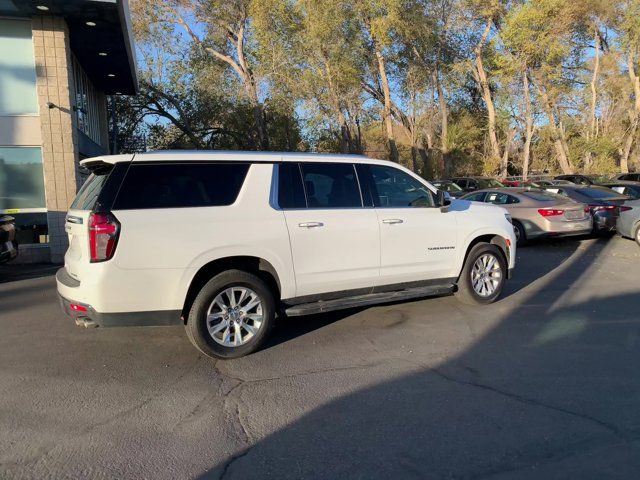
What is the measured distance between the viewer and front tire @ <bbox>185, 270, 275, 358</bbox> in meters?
4.70

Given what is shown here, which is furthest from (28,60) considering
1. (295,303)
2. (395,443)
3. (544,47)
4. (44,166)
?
(544,47)

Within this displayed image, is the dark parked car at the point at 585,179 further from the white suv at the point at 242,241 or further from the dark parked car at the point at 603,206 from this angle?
the white suv at the point at 242,241

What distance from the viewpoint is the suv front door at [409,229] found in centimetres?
570

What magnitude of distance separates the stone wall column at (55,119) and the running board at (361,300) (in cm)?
807

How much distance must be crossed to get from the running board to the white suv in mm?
14

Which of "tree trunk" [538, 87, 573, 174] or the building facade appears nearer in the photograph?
the building facade

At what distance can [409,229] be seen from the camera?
582 cm

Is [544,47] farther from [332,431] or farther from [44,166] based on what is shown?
[332,431]

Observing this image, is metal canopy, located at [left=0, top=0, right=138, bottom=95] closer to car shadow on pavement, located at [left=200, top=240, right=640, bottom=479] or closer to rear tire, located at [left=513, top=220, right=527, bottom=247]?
car shadow on pavement, located at [left=200, top=240, right=640, bottom=479]

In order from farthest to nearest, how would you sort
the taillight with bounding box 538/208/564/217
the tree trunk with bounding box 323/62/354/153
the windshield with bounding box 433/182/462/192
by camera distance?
the tree trunk with bounding box 323/62/354/153
the windshield with bounding box 433/182/462/192
the taillight with bounding box 538/208/564/217

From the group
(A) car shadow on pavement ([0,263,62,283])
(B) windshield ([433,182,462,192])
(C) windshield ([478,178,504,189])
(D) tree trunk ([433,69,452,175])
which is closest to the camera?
(A) car shadow on pavement ([0,263,62,283])

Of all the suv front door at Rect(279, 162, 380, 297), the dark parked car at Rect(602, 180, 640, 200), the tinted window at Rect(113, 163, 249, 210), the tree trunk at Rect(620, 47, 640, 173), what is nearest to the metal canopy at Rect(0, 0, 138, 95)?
the tinted window at Rect(113, 163, 249, 210)

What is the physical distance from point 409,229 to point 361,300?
1.03 metres

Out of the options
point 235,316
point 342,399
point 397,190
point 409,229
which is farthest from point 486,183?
point 342,399
